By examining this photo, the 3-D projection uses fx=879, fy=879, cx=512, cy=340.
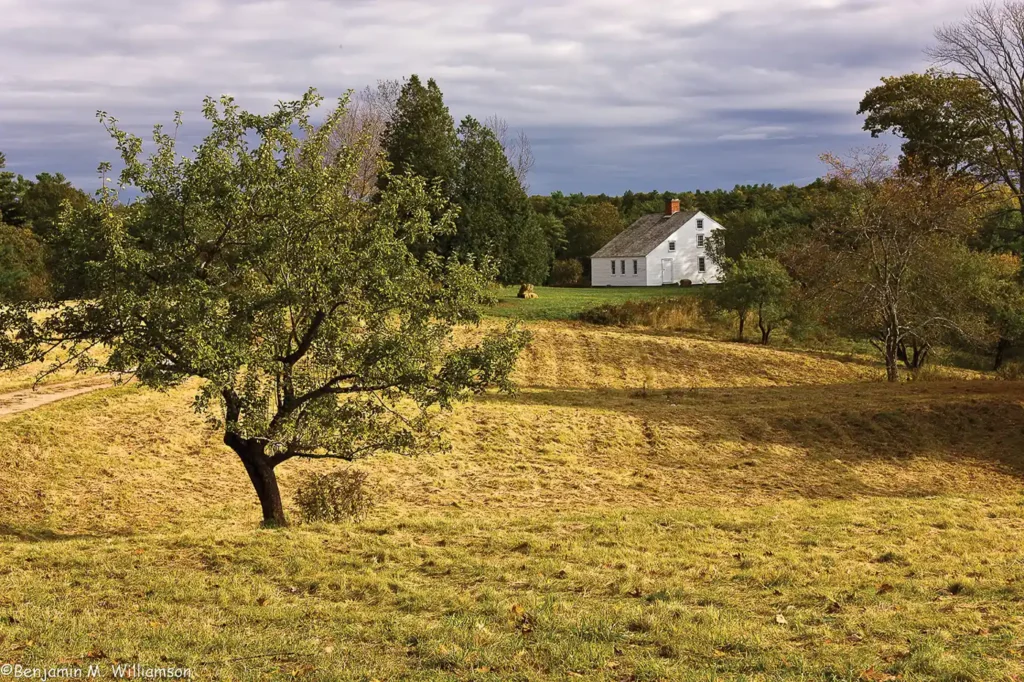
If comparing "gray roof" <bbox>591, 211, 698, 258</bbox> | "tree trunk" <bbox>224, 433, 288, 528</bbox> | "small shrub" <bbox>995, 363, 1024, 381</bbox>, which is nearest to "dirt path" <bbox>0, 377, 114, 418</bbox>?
"tree trunk" <bbox>224, 433, 288, 528</bbox>

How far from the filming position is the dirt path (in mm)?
20031

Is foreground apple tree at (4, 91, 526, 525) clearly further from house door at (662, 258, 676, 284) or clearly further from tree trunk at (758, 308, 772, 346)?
house door at (662, 258, 676, 284)

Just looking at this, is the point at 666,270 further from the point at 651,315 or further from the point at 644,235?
the point at 651,315

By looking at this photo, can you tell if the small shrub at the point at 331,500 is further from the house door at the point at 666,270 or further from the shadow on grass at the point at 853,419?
the house door at the point at 666,270

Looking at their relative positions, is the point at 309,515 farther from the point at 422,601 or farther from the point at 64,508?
the point at 422,601

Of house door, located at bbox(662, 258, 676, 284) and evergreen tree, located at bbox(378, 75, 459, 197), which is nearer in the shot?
evergreen tree, located at bbox(378, 75, 459, 197)

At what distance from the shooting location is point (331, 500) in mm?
13906

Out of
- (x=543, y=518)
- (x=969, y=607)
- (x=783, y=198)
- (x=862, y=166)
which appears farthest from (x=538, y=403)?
(x=783, y=198)

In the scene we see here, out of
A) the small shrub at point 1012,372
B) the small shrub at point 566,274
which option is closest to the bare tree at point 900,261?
the small shrub at point 1012,372

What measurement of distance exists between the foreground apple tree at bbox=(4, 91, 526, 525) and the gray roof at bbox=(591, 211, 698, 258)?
63711mm

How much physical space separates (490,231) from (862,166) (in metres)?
16.9

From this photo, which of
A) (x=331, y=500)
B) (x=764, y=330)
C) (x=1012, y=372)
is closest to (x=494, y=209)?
(x=764, y=330)

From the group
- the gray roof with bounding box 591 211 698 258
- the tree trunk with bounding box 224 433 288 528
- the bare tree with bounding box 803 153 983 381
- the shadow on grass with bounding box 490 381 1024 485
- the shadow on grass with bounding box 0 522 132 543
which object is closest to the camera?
the shadow on grass with bounding box 0 522 132 543

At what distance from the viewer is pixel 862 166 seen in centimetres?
3559
